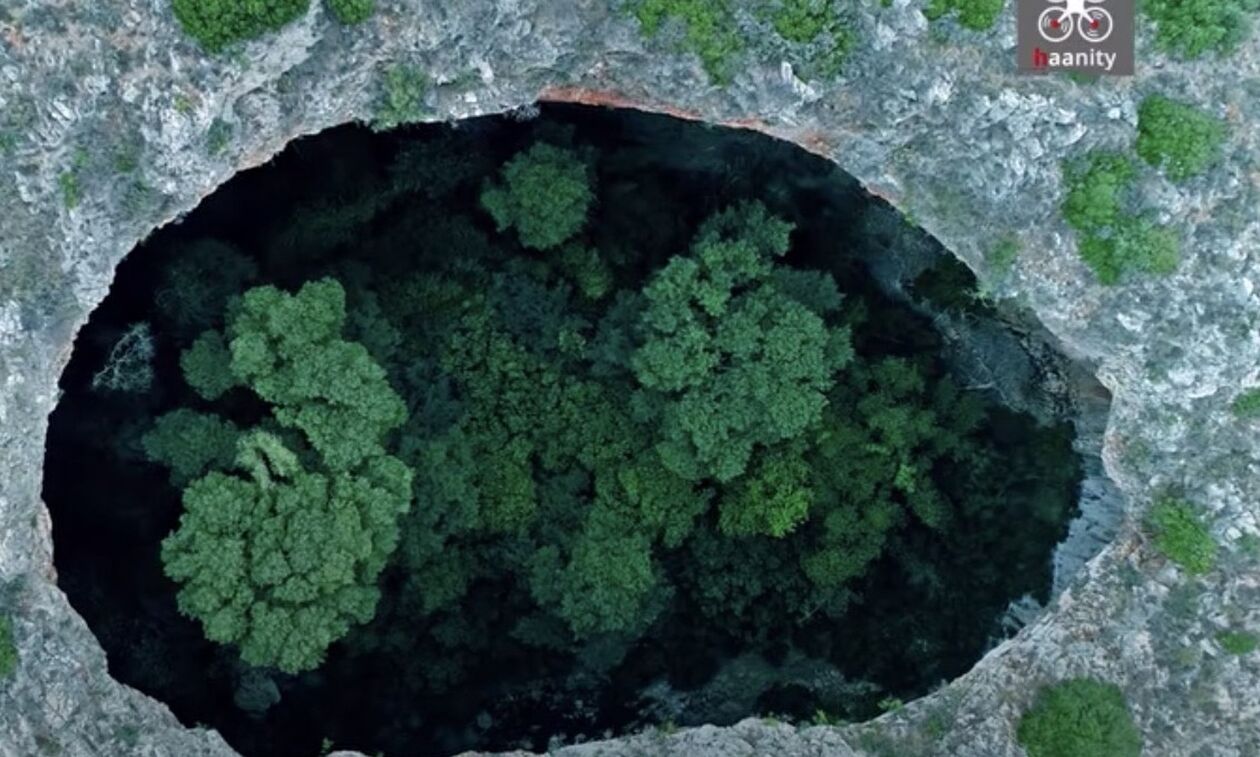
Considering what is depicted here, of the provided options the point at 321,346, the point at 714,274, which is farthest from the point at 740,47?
the point at 321,346

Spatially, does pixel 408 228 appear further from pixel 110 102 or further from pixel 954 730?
pixel 954 730

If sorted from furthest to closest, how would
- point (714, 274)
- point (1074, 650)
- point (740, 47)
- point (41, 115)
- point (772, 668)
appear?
point (772, 668) → point (714, 274) → point (1074, 650) → point (740, 47) → point (41, 115)

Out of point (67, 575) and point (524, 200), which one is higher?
point (524, 200)

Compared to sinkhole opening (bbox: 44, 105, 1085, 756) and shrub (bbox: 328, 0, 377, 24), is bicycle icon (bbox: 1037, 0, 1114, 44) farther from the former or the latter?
shrub (bbox: 328, 0, 377, 24)

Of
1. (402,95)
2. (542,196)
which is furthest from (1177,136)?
(402,95)

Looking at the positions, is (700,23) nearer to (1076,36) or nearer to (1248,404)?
(1076,36)
